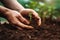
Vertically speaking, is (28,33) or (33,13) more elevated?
(33,13)

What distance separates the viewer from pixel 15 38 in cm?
103

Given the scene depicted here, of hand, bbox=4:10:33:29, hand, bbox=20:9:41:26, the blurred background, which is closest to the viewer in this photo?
hand, bbox=4:10:33:29

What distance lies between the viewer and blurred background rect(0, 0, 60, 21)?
143 centimetres

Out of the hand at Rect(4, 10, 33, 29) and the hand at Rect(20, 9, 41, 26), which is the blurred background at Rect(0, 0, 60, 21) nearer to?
the hand at Rect(20, 9, 41, 26)

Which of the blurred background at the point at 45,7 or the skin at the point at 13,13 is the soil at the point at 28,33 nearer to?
the skin at the point at 13,13

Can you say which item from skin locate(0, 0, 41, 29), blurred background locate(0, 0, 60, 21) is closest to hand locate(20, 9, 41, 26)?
skin locate(0, 0, 41, 29)

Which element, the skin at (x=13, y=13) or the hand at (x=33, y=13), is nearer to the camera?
the skin at (x=13, y=13)

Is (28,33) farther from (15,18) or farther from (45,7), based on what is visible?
(45,7)

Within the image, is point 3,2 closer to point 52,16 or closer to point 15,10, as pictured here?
point 15,10

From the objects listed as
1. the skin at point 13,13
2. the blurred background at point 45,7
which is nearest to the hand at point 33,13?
the skin at point 13,13

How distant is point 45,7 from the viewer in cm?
149

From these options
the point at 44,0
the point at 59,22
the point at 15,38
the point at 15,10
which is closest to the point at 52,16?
the point at 59,22

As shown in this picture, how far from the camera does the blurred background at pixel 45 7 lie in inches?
56.1

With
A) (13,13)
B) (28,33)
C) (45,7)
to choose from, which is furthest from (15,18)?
(45,7)
